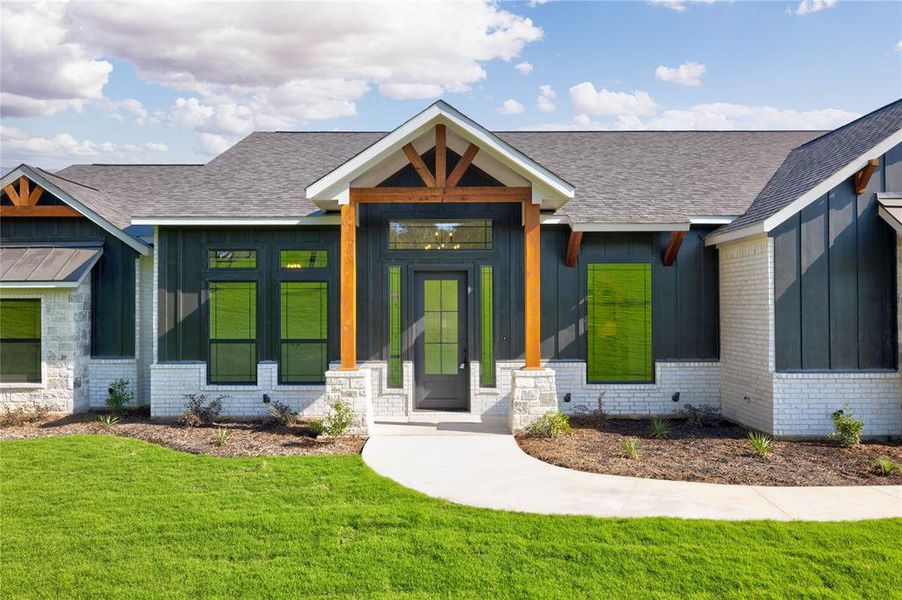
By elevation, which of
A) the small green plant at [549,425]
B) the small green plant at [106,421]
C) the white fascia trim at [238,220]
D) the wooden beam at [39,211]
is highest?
the wooden beam at [39,211]

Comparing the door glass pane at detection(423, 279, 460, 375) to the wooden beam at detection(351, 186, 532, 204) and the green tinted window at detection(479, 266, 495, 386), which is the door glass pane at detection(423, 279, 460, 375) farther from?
the wooden beam at detection(351, 186, 532, 204)

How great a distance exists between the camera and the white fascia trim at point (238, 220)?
9.66m

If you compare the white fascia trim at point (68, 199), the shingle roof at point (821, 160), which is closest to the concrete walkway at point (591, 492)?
the shingle roof at point (821, 160)

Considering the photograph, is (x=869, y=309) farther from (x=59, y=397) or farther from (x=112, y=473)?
(x=59, y=397)

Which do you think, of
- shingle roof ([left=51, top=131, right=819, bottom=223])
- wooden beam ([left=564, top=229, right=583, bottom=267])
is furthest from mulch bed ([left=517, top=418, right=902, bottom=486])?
shingle roof ([left=51, top=131, right=819, bottom=223])

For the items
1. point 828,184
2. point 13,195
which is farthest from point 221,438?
point 828,184

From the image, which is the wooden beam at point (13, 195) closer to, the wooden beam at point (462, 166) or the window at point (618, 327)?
the wooden beam at point (462, 166)

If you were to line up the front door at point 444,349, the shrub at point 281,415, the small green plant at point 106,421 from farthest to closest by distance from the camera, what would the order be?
the front door at point 444,349
the shrub at point 281,415
the small green plant at point 106,421

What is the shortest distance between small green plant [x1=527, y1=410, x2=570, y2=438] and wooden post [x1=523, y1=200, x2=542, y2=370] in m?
0.76

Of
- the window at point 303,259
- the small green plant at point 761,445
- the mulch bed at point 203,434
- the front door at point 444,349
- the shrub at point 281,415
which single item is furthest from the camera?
the window at point 303,259

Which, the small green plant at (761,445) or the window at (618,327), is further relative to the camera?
the window at (618,327)

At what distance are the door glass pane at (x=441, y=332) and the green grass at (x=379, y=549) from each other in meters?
3.90

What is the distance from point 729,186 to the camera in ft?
35.9

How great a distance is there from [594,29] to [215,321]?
31.4ft
